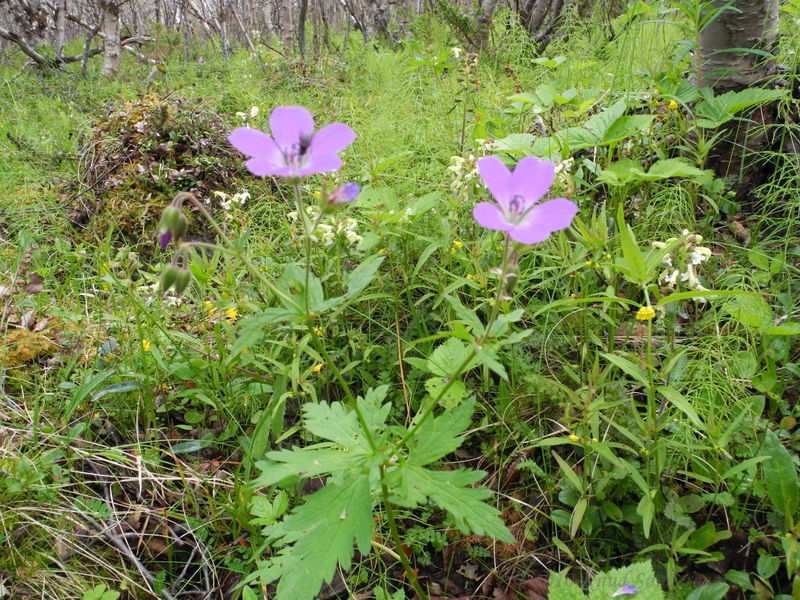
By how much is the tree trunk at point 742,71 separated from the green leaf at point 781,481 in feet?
4.73

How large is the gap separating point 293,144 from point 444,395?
931 mm

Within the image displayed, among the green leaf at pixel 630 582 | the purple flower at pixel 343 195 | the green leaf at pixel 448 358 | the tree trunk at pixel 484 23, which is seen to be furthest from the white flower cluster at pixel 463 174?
the tree trunk at pixel 484 23

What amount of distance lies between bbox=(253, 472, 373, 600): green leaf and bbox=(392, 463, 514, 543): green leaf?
87 mm

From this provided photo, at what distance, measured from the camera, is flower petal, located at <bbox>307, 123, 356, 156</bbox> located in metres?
1.00

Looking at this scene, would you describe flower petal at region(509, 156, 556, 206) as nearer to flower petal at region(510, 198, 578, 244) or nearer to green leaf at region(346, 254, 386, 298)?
flower petal at region(510, 198, 578, 244)

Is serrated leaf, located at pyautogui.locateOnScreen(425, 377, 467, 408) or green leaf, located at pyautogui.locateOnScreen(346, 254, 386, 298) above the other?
green leaf, located at pyautogui.locateOnScreen(346, 254, 386, 298)

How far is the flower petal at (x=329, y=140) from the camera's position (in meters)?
1.00

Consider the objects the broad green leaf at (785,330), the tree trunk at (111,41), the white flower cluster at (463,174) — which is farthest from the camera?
the tree trunk at (111,41)

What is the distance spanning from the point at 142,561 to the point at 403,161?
7.24 feet

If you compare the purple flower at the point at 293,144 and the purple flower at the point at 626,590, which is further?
the purple flower at the point at 626,590

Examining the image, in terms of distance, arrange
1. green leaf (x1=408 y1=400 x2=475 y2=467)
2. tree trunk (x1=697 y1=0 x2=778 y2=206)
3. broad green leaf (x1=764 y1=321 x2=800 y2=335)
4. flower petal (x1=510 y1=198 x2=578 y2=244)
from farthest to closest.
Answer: tree trunk (x1=697 y1=0 x2=778 y2=206)
broad green leaf (x1=764 y1=321 x2=800 y2=335)
green leaf (x1=408 y1=400 x2=475 y2=467)
flower petal (x1=510 y1=198 x2=578 y2=244)

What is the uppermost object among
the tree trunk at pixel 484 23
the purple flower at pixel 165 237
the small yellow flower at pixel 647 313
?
the tree trunk at pixel 484 23

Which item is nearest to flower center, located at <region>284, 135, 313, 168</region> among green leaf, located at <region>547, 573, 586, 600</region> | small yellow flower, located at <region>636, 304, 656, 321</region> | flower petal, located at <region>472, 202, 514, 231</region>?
flower petal, located at <region>472, 202, 514, 231</region>

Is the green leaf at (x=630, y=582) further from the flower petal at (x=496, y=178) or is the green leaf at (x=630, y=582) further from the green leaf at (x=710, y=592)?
the flower petal at (x=496, y=178)
